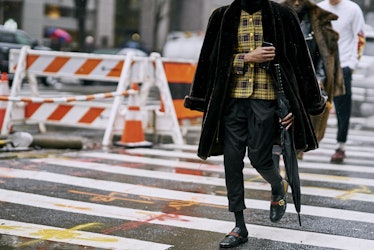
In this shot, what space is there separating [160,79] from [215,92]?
20.6ft

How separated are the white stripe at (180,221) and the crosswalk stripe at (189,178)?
1.61 meters

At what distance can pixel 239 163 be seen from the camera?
5258mm

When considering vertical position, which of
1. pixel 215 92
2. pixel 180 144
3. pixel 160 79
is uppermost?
pixel 215 92

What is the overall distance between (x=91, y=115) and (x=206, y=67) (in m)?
6.23

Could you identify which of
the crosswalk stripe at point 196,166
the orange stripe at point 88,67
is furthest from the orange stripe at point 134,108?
the orange stripe at point 88,67

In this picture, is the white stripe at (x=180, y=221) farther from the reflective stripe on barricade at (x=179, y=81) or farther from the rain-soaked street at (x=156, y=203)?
the reflective stripe on barricade at (x=179, y=81)

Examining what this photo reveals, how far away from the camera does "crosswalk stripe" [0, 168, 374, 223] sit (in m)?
6.47

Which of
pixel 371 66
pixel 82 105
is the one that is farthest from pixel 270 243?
pixel 371 66

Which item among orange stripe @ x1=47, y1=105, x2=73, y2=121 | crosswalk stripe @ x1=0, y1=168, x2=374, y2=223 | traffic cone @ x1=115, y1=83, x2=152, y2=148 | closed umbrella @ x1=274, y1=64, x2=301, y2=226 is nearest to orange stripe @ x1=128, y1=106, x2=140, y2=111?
traffic cone @ x1=115, y1=83, x2=152, y2=148

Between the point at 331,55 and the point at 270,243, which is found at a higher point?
the point at 331,55

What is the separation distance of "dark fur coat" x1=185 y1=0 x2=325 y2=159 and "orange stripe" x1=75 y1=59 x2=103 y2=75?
6.28m

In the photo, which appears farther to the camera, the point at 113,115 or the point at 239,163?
the point at 113,115

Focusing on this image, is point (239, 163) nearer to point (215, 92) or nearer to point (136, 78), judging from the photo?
point (215, 92)

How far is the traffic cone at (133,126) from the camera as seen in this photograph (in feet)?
34.9
